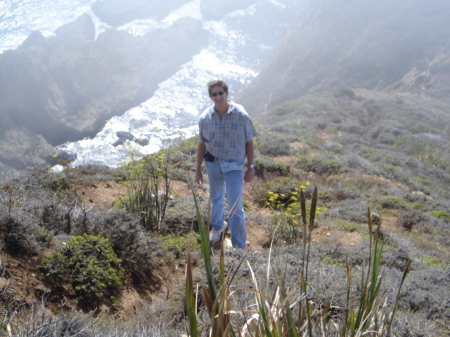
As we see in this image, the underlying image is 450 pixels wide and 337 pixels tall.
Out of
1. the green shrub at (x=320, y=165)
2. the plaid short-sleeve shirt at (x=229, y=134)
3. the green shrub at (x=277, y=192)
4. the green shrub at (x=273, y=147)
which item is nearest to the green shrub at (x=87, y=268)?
the plaid short-sleeve shirt at (x=229, y=134)

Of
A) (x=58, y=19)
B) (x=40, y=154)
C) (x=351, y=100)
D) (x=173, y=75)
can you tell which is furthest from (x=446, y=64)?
(x=58, y=19)

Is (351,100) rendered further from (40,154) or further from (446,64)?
(40,154)

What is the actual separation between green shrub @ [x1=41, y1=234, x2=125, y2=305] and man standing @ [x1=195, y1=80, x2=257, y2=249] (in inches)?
40.7

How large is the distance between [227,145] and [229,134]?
106mm

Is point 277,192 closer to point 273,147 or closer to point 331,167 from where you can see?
point 331,167

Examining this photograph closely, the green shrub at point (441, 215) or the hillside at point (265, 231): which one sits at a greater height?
the hillside at point (265, 231)

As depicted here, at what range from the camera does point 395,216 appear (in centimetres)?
671

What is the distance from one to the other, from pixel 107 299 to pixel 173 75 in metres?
42.0

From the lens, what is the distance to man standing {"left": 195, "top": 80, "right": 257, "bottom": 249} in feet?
11.6

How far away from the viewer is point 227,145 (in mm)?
3598

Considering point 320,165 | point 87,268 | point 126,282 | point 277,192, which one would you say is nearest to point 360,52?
point 320,165

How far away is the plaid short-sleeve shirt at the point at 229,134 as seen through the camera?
354cm

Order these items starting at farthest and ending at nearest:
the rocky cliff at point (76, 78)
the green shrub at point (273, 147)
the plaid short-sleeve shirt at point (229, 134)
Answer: the rocky cliff at point (76, 78) < the green shrub at point (273, 147) < the plaid short-sleeve shirt at point (229, 134)

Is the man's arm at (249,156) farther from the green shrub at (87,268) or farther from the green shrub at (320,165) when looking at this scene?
the green shrub at (320,165)
